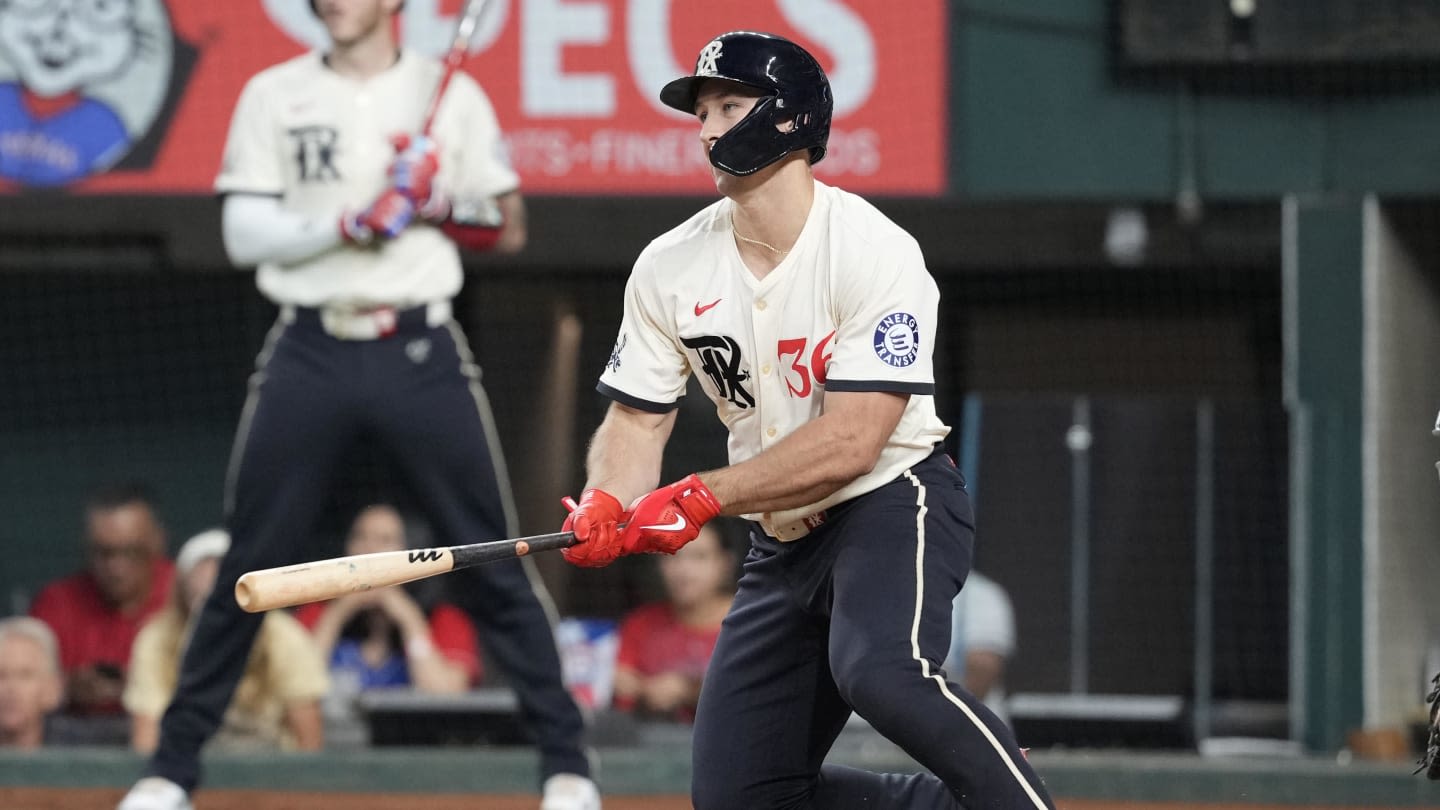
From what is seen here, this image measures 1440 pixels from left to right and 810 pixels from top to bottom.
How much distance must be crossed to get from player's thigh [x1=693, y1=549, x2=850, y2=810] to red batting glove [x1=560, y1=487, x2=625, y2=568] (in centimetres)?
33

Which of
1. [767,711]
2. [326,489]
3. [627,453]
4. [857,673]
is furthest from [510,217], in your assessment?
[857,673]

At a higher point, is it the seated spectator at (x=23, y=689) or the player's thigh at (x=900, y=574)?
the player's thigh at (x=900, y=574)

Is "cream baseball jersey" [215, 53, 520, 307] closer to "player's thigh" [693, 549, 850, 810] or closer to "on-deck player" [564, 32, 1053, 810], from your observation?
"on-deck player" [564, 32, 1053, 810]

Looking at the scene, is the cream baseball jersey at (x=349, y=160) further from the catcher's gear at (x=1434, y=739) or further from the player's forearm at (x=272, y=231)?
the catcher's gear at (x=1434, y=739)

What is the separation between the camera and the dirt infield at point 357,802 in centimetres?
579

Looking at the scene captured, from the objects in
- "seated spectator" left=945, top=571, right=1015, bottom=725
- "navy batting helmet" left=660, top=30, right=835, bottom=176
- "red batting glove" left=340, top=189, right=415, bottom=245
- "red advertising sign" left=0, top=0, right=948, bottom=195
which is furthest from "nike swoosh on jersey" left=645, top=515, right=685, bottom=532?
"red advertising sign" left=0, top=0, right=948, bottom=195

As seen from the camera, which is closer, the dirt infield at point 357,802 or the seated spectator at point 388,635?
the dirt infield at point 357,802

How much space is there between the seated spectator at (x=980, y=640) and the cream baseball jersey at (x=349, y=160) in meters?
2.65

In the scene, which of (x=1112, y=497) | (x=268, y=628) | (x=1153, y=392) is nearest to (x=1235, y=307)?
(x=1153, y=392)

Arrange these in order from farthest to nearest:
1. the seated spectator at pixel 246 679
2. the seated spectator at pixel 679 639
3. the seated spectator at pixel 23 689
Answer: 1. the seated spectator at pixel 679 639
2. the seated spectator at pixel 23 689
3. the seated spectator at pixel 246 679

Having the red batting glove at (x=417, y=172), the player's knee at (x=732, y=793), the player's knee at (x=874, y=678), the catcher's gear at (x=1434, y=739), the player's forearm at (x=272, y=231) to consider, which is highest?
the red batting glove at (x=417, y=172)

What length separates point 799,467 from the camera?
3607mm

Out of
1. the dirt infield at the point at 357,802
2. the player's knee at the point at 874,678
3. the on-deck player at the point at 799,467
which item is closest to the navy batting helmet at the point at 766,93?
the on-deck player at the point at 799,467

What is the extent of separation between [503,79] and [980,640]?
8.82 feet
